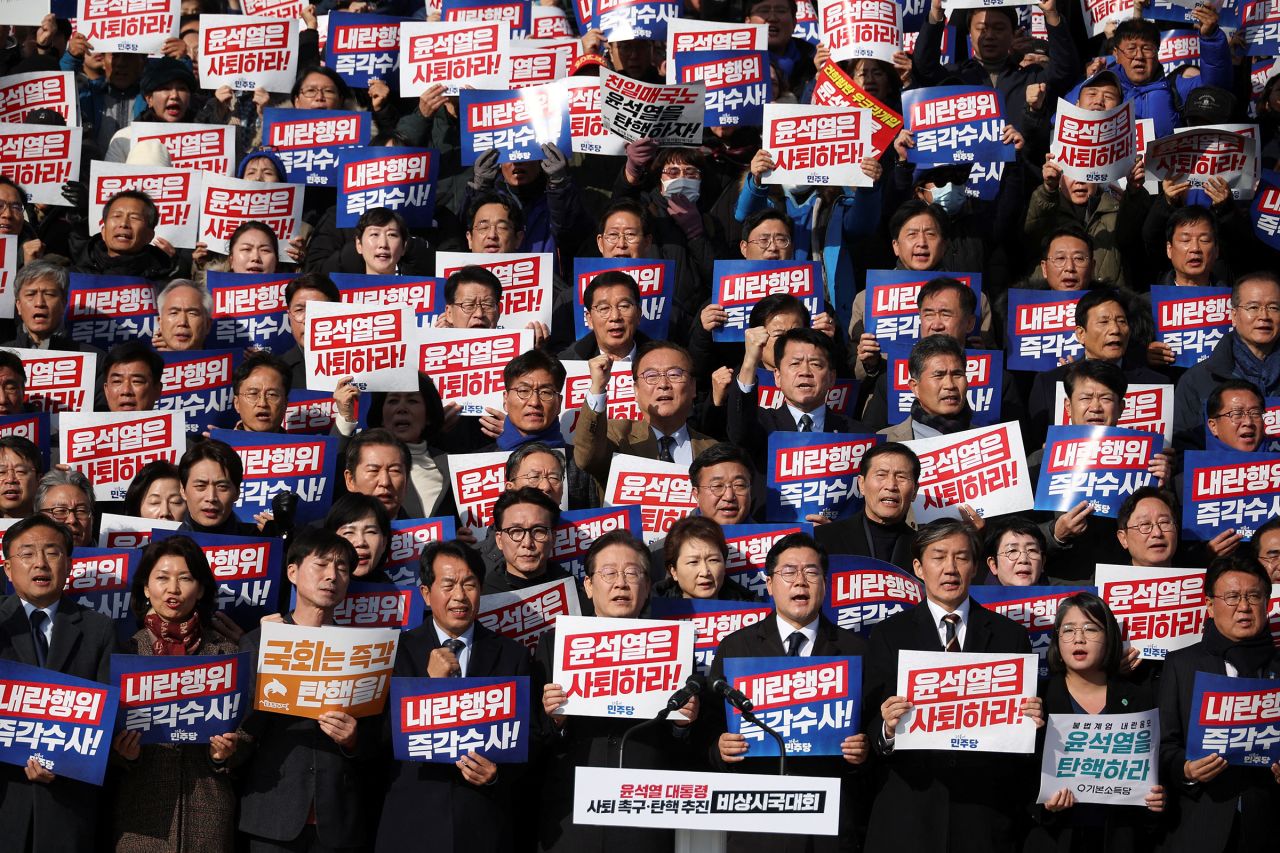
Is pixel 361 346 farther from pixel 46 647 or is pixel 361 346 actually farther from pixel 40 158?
pixel 40 158

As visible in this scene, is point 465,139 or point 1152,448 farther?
point 465,139

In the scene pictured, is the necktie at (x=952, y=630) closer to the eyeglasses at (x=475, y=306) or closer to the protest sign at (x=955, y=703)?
the protest sign at (x=955, y=703)

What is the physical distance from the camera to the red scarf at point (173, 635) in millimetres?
7883

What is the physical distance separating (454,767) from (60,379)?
139 inches

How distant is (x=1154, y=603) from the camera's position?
879 centimetres

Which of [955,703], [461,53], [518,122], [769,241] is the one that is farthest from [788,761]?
[461,53]

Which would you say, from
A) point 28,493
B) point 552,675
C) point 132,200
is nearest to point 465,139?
point 132,200

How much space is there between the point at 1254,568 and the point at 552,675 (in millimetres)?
3104

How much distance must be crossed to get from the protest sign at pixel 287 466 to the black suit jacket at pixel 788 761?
2325mm

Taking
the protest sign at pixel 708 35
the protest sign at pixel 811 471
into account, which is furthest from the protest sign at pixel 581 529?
the protest sign at pixel 708 35

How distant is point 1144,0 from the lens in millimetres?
13680

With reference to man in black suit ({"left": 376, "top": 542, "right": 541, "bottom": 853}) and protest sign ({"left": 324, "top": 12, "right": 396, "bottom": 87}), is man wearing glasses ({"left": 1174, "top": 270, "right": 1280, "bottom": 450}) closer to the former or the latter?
man in black suit ({"left": 376, "top": 542, "right": 541, "bottom": 853})

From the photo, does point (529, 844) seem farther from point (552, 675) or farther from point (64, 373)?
point (64, 373)

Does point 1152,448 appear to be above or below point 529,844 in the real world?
above
